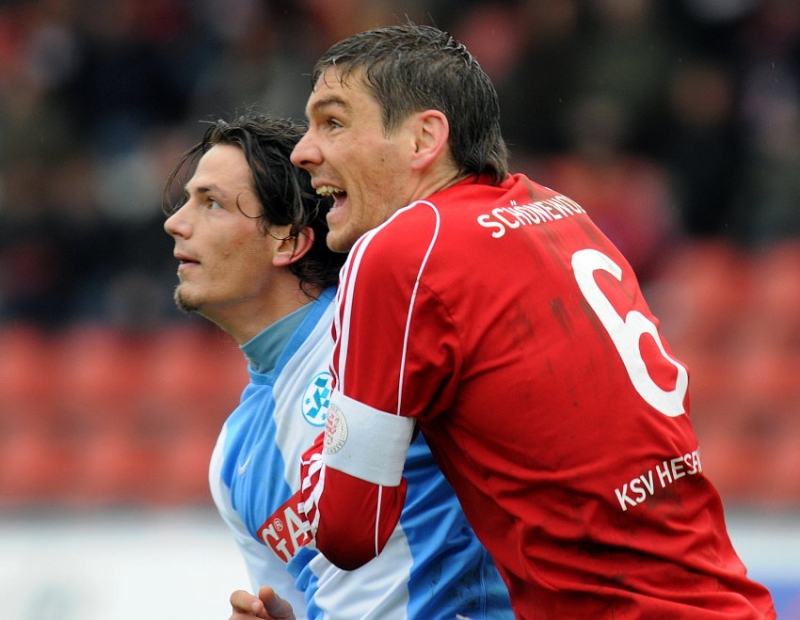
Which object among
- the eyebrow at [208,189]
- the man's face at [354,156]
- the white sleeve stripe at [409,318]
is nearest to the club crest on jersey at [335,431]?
the white sleeve stripe at [409,318]

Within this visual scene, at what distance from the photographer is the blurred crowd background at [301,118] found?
8.02 m

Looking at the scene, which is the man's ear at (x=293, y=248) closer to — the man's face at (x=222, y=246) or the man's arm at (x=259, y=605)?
the man's face at (x=222, y=246)

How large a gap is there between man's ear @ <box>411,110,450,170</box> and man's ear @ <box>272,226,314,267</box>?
99 centimetres

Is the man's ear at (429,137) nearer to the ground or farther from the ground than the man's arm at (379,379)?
farther from the ground

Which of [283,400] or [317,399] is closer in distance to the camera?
[317,399]

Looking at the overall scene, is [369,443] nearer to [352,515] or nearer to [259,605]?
[352,515]

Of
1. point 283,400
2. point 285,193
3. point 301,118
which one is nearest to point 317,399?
point 283,400

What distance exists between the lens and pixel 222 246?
156 inches

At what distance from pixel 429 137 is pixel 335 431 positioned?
70 cm

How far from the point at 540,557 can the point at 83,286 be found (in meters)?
7.04

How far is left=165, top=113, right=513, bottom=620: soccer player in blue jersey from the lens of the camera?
3391 mm

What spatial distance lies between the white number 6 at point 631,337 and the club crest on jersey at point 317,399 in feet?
3.21

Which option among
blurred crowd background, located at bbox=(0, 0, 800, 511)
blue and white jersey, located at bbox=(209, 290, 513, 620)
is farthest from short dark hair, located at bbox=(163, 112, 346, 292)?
blurred crowd background, located at bbox=(0, 0, 800, 511)

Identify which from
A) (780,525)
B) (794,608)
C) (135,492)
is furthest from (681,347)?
(135,492)
